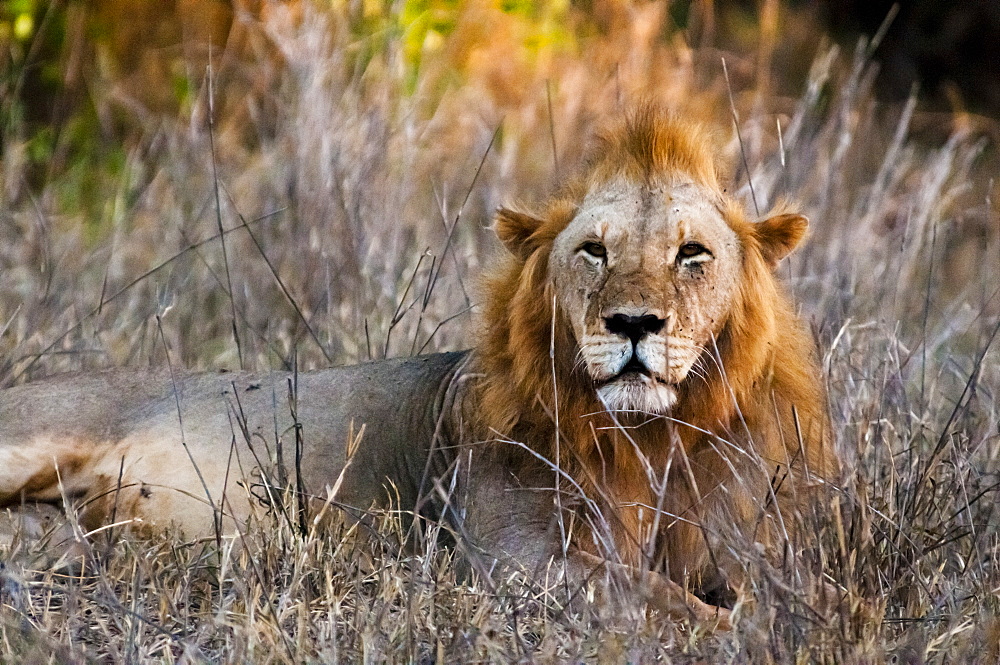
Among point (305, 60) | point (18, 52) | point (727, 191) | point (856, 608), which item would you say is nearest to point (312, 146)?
point (305, 60)

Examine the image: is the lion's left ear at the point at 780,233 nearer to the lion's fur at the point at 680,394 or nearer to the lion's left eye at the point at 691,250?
the lion's fur at the point at 680,394

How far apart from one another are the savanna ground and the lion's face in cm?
38

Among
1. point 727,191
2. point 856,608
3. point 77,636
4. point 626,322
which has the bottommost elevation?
point 77,636

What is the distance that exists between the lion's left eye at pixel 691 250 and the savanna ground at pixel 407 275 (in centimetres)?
40

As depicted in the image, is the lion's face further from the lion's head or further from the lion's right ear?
the lion's right ear

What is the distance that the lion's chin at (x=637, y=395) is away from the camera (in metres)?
3.29

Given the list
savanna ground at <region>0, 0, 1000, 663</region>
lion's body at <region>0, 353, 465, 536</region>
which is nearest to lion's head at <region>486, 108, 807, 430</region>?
savanna ground at <region>0, 0, 1000, 663</region>

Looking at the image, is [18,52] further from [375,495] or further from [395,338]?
[375,495]

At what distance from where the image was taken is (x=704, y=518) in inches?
139

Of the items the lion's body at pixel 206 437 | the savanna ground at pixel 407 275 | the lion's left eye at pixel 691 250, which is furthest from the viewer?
the lion's body at pixel 206 437

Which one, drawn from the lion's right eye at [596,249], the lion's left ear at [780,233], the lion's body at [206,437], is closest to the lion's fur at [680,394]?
the lion's left ear at [780,233]

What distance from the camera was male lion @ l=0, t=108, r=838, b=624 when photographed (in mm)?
3314

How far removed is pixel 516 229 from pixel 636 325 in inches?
24.7

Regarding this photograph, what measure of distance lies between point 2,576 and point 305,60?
429 cm
